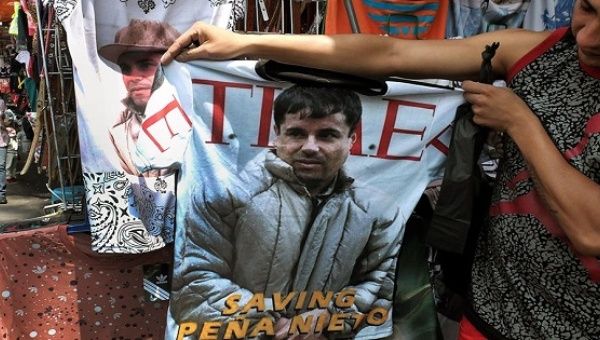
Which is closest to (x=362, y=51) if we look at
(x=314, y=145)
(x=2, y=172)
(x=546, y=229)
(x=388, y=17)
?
(x=314, y=145)

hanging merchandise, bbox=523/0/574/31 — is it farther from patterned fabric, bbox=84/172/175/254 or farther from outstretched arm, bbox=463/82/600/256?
patterned fabric, bbox=84/172/175/254

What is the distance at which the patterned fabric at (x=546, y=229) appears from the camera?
135 cm

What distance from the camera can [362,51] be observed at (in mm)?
1631

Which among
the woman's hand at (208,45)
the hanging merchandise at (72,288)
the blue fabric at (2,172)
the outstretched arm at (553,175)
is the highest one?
the woman's hand at (208,45)

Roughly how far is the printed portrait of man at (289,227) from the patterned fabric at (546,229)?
42 centimetres

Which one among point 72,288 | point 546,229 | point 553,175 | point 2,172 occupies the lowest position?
point 2,172

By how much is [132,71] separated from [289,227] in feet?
3.66

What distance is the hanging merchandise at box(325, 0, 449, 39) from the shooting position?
260 centimetres

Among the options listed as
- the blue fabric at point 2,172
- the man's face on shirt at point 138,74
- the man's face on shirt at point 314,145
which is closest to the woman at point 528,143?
the man's face on shirt at point 314,145

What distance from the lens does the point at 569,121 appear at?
137 cm

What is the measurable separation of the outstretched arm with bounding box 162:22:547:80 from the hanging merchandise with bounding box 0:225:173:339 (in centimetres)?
116

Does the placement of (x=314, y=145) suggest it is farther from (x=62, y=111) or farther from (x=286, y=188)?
(x=62, y=111)

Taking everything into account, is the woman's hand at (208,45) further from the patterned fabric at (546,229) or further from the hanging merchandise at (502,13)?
the hanging merchandise at (502,13)

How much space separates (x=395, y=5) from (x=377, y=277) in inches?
54.0
